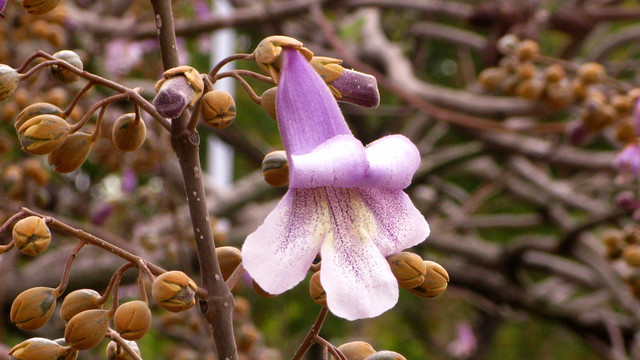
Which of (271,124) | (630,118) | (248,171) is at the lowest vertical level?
(248,171)

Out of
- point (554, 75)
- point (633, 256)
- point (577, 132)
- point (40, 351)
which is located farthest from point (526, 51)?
point (40, 351)

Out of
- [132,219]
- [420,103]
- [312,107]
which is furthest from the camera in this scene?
[132,219]

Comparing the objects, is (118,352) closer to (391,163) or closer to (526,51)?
(391,163)

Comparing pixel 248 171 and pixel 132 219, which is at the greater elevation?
pixel 132 219

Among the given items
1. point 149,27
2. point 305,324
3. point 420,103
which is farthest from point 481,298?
point 149,27

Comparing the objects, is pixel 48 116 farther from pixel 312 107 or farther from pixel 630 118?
pixel 630 118
